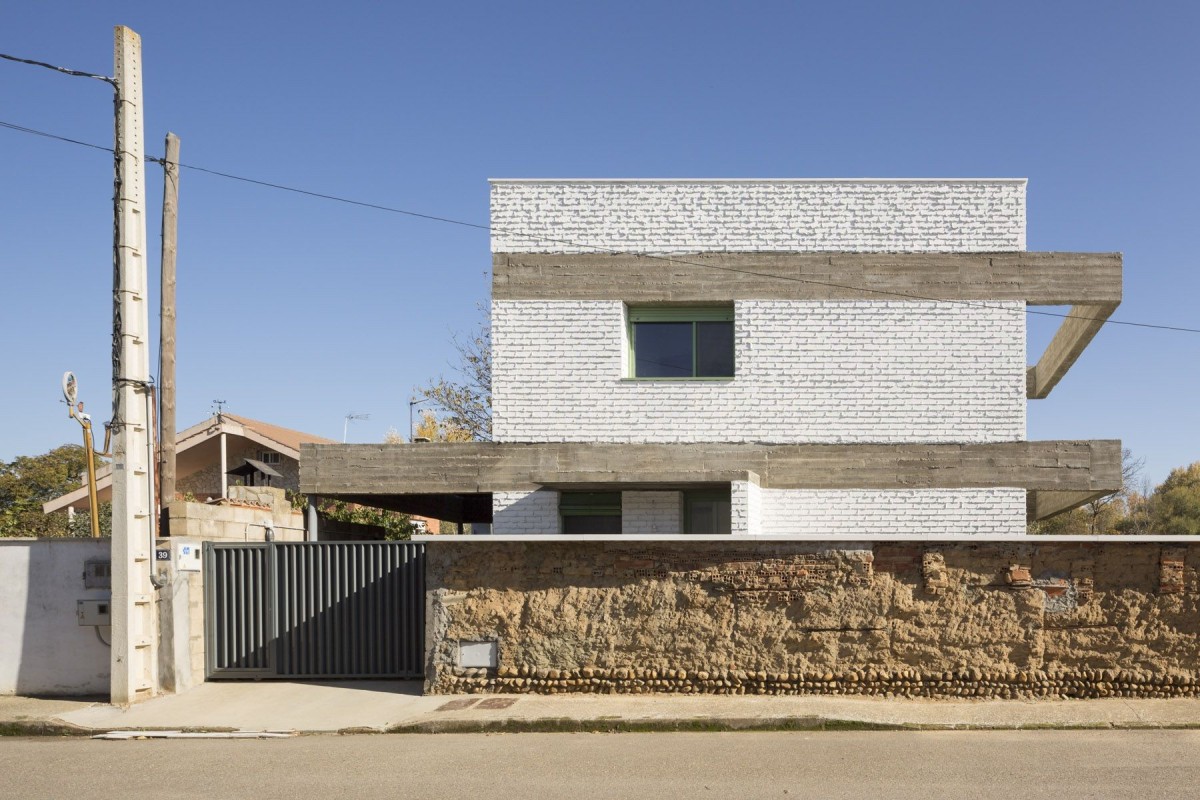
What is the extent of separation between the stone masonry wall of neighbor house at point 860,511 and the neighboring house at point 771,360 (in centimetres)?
3

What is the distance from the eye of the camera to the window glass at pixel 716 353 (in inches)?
637

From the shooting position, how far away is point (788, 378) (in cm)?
1580

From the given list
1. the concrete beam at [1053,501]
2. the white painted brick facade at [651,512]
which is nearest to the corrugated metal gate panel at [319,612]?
the white painted brick facade at [651,512]

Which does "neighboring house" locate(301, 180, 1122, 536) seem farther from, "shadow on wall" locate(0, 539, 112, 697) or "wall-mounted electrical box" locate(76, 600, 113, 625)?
A: "wall-mounted electrical box" locate(76, 600, 113, 625)

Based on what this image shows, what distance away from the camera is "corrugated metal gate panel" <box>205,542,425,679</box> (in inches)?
499

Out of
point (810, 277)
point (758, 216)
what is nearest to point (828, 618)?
point (810, 277)

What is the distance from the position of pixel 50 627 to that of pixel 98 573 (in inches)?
33.1

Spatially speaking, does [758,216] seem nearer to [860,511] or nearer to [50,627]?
[860,511]

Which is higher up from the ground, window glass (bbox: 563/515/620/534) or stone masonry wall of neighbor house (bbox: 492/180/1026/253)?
stone masonry wall of neighbor house (bbox: 492/180/1026/253)

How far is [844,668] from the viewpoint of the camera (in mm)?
11367

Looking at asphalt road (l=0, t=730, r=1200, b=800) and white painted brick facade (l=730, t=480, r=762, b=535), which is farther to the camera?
white painted brick facade (l=730, t=480, r=762, b=535)

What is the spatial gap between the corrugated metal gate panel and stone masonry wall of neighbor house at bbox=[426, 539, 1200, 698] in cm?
110

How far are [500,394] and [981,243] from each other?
7.33 m

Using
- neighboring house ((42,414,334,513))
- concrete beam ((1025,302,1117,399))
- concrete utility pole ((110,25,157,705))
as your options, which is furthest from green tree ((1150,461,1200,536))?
concrete utility pole ((110,25,157,705))
